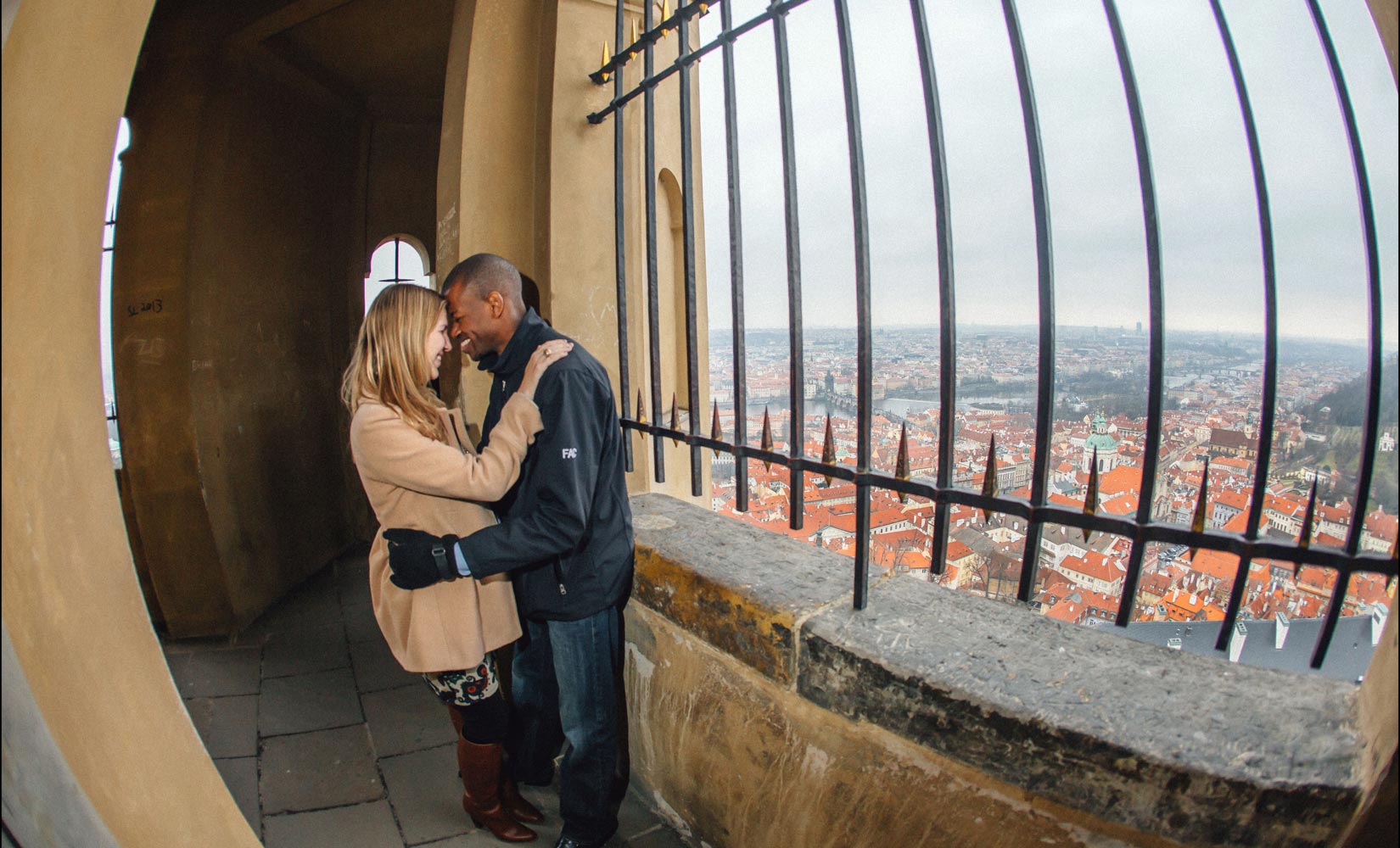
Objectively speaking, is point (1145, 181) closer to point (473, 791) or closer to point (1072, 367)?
point (1072, 367)

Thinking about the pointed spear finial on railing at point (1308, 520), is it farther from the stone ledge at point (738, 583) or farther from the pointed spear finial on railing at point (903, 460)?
the stone ledge at point (738, 583)

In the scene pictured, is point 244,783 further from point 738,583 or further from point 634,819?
point 738,583

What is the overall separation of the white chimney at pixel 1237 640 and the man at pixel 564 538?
1.51 m

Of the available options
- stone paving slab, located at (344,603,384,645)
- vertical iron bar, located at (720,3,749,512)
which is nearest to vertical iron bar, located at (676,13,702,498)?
vertical iron bar, located at (720,3,749,512)

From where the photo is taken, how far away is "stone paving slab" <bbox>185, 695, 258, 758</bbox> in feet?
10.7

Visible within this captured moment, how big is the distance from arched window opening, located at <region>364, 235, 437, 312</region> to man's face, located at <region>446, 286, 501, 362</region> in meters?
5.86

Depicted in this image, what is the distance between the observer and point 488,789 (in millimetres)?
2357

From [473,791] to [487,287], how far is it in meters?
1.73

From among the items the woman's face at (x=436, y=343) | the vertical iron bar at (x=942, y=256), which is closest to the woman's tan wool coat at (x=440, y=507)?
the woman's face at (x=436, y=343)

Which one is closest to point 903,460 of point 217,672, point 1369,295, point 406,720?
point 1369,295

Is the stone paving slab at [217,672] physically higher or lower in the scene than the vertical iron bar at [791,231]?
lower

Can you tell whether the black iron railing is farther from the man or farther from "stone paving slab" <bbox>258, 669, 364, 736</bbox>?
"stone paving slab" <bbox>258, 669, 364, 736</bbox>

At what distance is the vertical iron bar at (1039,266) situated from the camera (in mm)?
1341

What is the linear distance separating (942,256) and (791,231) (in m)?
0.42
